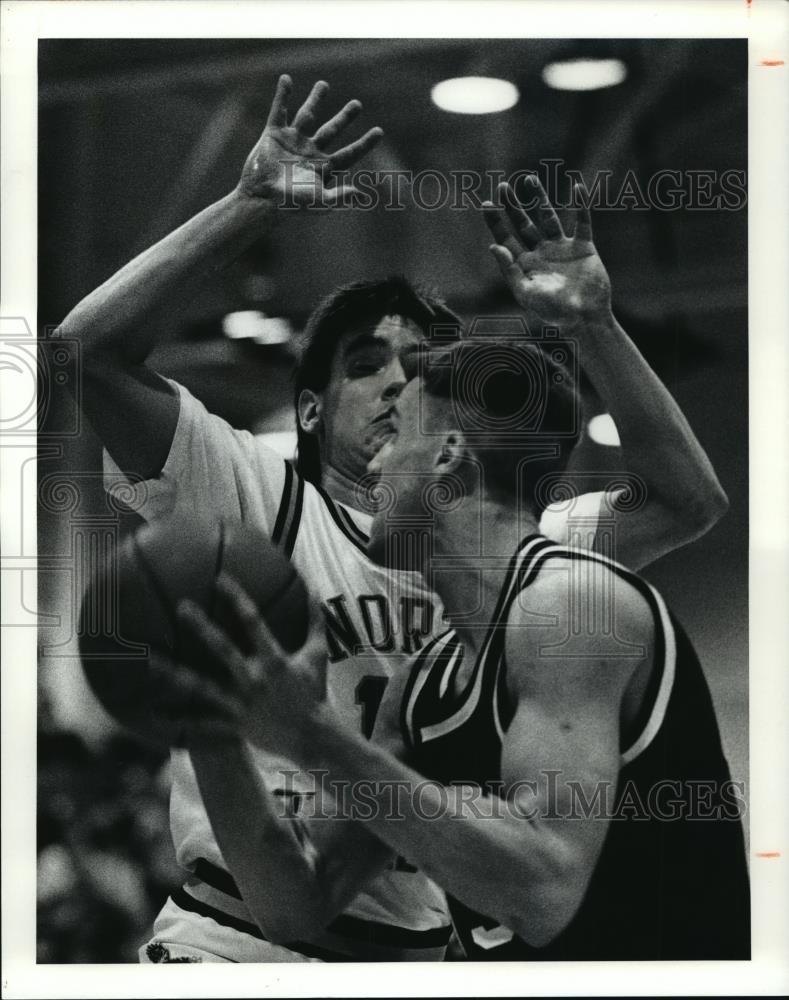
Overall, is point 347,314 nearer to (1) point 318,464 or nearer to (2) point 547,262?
(1) point 318,464

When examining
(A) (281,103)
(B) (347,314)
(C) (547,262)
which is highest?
(A) (281,103)

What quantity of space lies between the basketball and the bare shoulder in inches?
18.0

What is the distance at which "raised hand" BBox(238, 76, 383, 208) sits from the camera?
2043 millimetres

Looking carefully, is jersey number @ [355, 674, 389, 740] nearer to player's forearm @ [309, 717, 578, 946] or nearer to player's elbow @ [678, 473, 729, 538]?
player's forearm @ [309, 717, 578, 946]

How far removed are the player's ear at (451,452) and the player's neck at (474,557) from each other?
0.27 ft

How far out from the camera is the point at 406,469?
2.04 metres

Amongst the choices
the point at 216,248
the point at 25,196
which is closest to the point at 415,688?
the point at 216,248

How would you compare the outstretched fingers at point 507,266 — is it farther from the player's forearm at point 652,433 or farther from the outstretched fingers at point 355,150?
the outstretched fingers at point 355,150

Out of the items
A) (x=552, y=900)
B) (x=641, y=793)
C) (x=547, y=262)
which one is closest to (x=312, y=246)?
(x=547, y=262)

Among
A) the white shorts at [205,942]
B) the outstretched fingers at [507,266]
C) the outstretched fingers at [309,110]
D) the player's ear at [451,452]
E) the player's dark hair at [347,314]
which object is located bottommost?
the white shorts at [205,942]

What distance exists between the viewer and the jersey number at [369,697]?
201 cm

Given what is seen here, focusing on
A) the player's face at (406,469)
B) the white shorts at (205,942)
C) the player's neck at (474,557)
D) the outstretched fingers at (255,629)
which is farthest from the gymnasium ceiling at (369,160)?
the white shorts at (205,942)

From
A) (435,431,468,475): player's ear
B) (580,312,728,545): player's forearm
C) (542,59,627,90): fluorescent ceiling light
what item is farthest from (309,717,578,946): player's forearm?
(542,59,627,90): fluorescent ceiling light

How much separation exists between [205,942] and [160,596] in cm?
72
